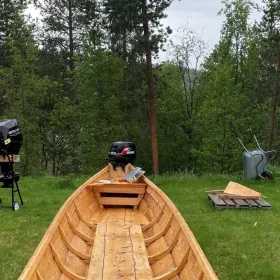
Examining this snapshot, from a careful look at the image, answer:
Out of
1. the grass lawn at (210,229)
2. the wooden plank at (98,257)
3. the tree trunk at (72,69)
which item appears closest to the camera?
the wooden plank at (98,257)

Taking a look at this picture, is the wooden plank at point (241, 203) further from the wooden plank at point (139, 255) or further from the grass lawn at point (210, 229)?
the wooden plank at point (139, 255)

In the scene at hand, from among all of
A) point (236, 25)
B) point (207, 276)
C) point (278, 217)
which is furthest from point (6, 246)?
point (236, 25)

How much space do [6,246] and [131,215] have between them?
2.15 m

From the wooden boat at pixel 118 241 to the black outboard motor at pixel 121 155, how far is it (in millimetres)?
2425

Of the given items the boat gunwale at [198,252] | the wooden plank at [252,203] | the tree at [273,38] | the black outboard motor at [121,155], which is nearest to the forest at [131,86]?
the tree at [273,38]

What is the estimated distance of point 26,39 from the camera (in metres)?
21.1

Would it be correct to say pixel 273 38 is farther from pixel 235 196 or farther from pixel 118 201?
pixel 118 201

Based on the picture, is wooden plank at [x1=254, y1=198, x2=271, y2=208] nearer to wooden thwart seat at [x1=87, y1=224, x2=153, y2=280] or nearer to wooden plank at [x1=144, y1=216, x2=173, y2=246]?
wooden thwart seat at [x1=87, y1=224, x2=153, y2=280]

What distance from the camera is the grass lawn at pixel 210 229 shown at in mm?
5391

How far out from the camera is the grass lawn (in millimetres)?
5391

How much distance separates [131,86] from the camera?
2042 centimetres

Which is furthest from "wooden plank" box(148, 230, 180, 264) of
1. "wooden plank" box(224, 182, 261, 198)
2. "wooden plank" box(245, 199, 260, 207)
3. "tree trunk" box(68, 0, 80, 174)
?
"tree trunk" box(68, 0, 80, 174)

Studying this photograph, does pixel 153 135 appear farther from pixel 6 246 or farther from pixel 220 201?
pixel 6 246

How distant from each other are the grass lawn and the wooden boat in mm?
798
